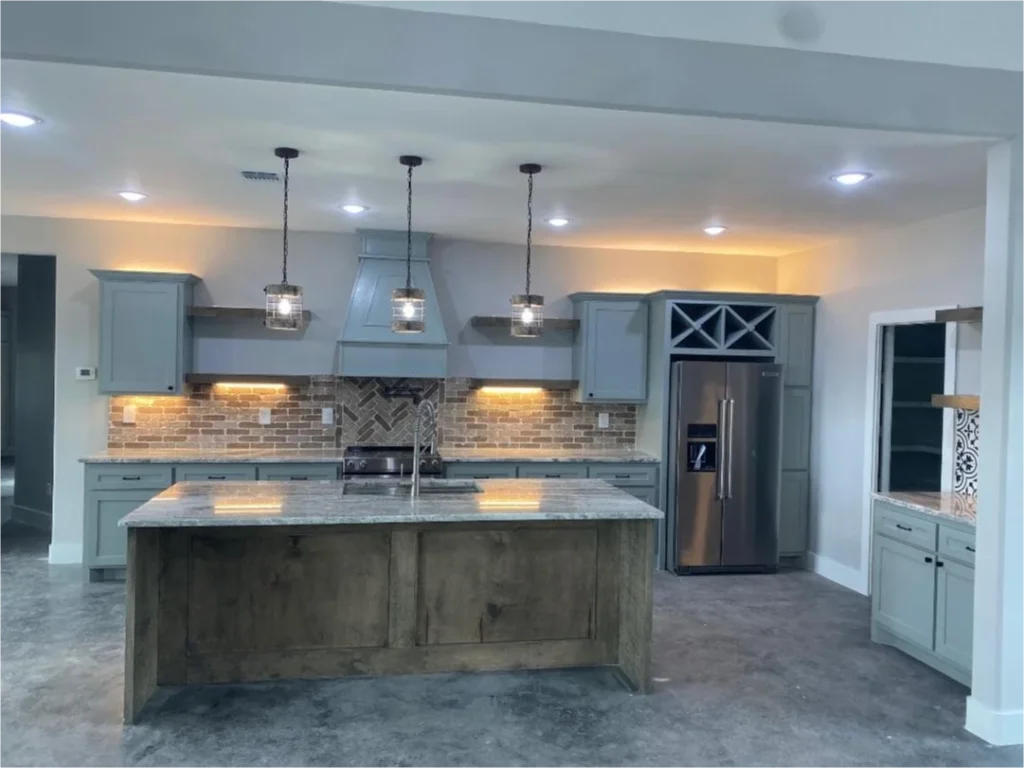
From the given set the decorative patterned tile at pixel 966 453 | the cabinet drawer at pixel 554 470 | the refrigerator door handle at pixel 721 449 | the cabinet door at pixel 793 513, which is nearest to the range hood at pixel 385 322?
the cabinet drawer at pixel 554 470

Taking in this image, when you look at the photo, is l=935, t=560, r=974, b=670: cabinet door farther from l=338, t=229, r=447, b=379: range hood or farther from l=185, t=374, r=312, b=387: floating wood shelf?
l=185, t=374, r=312, b=387: floating wood shelf

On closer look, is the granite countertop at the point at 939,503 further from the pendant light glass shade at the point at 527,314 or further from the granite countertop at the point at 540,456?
the pendant light glass shade at the point at 527,314

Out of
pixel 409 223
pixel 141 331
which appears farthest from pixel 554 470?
pixel 141 331

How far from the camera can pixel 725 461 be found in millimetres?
5863

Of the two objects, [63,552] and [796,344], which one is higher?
[796,344]

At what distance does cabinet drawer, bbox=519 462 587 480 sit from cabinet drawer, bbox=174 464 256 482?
1.94 meters

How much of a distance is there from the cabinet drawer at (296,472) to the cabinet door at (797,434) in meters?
3.44

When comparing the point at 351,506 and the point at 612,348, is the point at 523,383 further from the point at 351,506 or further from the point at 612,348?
the point at 351,506

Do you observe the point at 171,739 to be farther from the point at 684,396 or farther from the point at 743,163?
the point at 684,396

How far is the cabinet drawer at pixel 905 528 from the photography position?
4.01 metres

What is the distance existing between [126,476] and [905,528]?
191 inches

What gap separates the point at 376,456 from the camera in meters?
5.76

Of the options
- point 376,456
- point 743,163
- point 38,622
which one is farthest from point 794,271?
point 38,622

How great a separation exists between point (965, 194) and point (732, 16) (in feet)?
7.56
